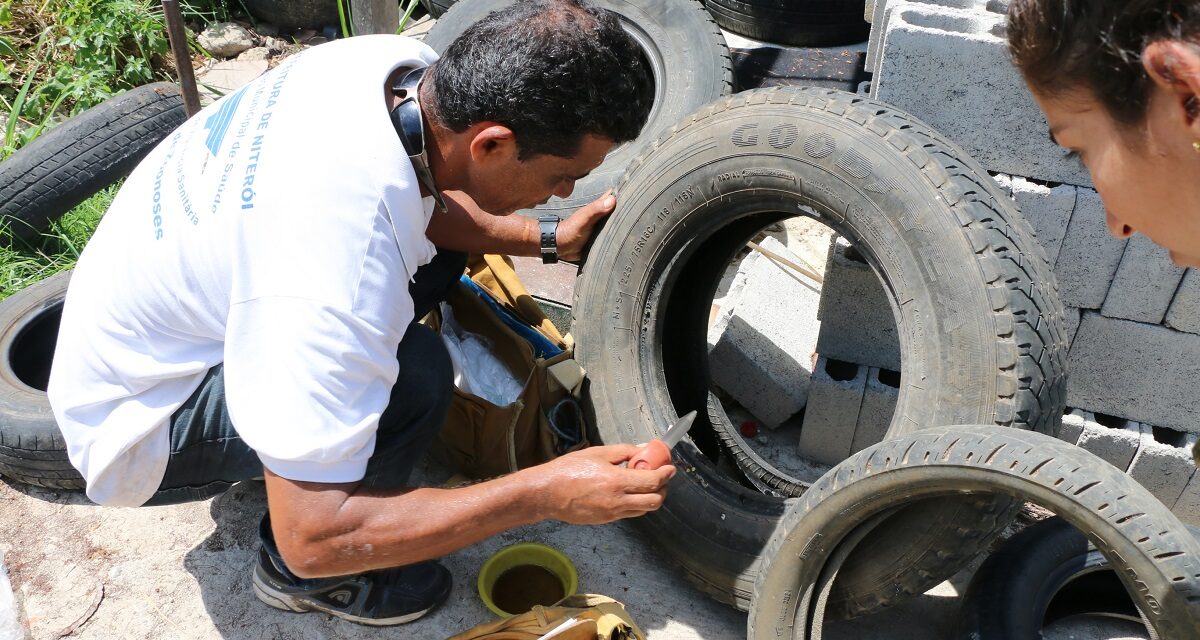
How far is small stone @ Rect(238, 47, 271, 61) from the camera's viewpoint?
5.18 m

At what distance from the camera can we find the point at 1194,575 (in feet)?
5.51

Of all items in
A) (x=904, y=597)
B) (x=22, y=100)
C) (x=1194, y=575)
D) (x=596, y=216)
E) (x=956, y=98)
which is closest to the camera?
(x=1194, y=575)

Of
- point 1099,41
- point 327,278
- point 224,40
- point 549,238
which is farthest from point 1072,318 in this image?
point 224,40

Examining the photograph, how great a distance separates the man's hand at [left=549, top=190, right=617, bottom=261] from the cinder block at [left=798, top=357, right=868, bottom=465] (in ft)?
2.76

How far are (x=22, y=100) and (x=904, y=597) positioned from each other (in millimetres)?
4293

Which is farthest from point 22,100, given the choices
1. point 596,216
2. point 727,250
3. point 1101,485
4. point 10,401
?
point 1101,485

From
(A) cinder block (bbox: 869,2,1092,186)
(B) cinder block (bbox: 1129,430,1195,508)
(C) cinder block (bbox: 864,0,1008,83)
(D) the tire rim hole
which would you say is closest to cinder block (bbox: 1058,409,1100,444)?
(B) cinder block (bbox: 1129,430,1195,508)

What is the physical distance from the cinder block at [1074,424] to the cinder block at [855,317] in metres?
0.51

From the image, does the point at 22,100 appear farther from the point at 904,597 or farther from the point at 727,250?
the point at 904,597

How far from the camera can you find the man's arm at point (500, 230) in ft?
9.04

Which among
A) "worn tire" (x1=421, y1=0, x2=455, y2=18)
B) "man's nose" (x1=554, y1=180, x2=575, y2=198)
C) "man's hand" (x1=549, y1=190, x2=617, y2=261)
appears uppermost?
"man's nose" (x1=554, y1=180, x2=575, y2=198)

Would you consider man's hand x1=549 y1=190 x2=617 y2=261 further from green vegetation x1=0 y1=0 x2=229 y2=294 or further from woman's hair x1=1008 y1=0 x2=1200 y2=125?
green vegetation x1=0 y1=0 x2=229 y2=294

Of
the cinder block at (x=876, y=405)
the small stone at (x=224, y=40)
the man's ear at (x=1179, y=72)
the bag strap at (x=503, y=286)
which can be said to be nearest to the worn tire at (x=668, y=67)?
the bag strap at (x=503, y=286)

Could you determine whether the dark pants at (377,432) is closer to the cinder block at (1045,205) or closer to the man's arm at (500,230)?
the man's arm at (500,230)
